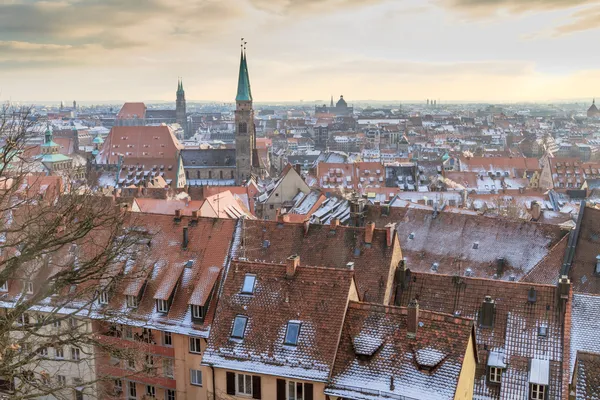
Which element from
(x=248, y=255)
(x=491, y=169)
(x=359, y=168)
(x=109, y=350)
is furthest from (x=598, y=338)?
(x=491, y=169)

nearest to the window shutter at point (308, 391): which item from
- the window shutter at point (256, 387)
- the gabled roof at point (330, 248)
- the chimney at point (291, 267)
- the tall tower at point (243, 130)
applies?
the window shutter at point (256, 387)

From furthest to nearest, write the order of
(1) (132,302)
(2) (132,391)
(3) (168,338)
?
(2) (132,391), (1) (132,302), (3) (168,338)

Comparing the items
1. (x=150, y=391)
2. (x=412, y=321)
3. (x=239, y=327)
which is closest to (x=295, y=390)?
(x=239, y=327)

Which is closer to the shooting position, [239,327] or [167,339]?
[239,327]

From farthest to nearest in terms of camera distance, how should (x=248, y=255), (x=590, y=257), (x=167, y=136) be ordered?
(x=167, y=136) → (x=590, y=257) → (x=248, y=255)

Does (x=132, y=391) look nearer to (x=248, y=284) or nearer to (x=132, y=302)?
(x=132, y=302)

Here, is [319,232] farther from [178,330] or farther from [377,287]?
[178,330]
